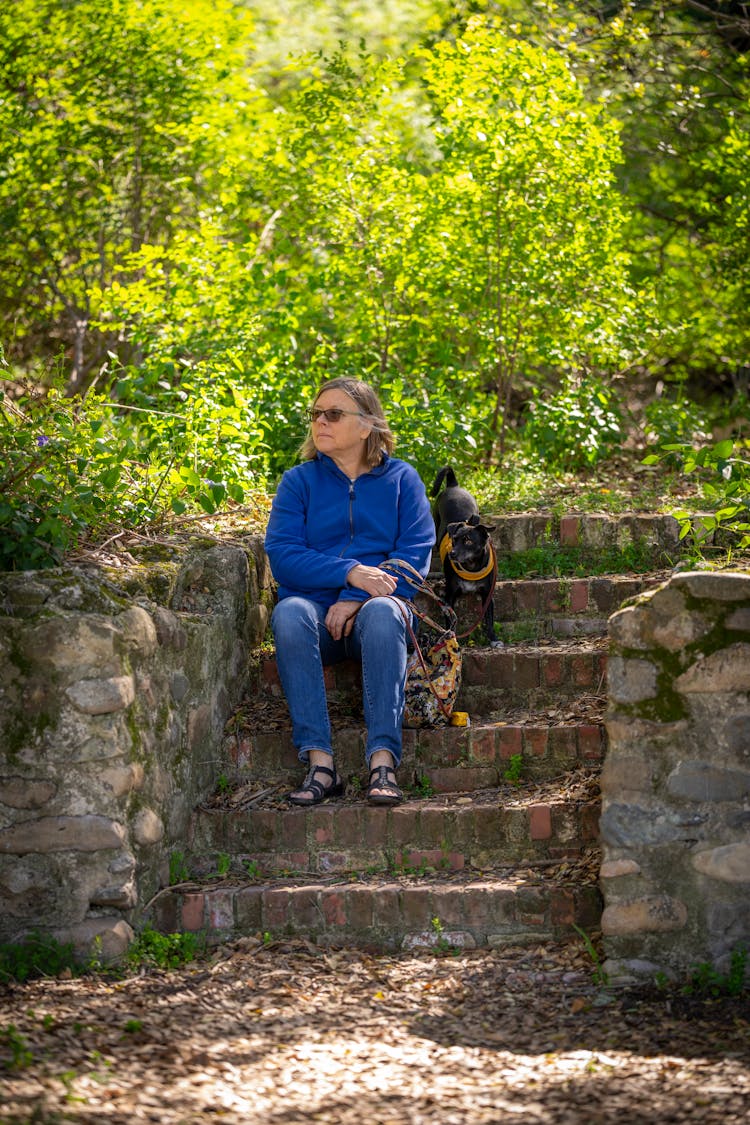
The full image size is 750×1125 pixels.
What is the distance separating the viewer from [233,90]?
7.33 metres

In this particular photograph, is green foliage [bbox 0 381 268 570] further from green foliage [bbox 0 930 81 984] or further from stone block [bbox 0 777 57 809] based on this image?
green foliage [bbox 0 930 81 984]

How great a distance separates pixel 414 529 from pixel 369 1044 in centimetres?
188

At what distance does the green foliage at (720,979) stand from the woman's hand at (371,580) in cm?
152

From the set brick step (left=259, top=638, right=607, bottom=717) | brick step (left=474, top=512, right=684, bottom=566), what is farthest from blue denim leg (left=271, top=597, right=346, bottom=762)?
brick step (left=474, top=512, right=684, bottom=566)

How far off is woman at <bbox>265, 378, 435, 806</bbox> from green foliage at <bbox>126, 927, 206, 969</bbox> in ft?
1.86

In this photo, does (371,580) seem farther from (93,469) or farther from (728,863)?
(728,863)

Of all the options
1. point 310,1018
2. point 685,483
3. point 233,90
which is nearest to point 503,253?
point 685,483

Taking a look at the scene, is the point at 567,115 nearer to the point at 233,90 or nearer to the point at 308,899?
the point at 233,90

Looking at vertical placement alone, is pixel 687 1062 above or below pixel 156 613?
below

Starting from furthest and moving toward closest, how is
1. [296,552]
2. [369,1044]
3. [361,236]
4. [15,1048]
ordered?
[361,236] < [296,552] < [369,1044] < [15,1048]

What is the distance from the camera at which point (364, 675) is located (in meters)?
3.84

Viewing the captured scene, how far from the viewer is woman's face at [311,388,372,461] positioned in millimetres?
4262

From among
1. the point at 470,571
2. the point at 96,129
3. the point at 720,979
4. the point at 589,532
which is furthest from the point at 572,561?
the point at 96,129

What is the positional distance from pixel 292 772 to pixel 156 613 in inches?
30.4
